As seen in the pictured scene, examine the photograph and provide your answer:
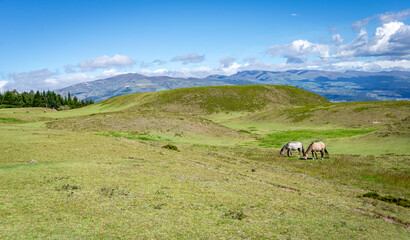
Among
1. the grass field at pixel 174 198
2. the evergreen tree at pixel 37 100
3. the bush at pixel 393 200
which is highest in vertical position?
the evergreen tree at pixel 37 100

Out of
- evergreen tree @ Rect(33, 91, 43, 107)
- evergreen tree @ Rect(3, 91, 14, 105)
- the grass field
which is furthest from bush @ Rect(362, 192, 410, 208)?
evergreen tree @ Rect(33, 91, 43, 107)

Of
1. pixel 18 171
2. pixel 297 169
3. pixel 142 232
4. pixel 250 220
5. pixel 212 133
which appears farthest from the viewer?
pixel 212 133

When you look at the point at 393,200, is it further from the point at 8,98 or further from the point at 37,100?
the point at 37,100

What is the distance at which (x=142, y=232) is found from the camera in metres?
10.1

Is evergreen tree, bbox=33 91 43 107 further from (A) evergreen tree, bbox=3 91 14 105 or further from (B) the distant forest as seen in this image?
(A) evergreen tree, bbox=3 91 14 105

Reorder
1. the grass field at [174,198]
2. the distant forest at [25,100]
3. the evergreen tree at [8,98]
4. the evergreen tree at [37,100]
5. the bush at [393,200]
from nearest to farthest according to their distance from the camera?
the grass field at [174,198] → the bush at [393,200] → the evergreen tree at [8,98] → the distant forest at [25,100] → the evergreen tree at [37,100]

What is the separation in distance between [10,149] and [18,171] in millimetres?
10105

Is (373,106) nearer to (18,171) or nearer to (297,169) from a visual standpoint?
(297,169)

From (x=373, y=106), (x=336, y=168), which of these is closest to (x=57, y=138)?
(x=336, y=168)

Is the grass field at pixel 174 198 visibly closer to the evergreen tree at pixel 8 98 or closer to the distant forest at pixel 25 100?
the evergreen tree at pixel 8 98

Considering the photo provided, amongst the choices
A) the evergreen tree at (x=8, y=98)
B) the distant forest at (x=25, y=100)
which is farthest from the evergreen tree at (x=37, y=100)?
the evergreen tree at (x=8, y=98)

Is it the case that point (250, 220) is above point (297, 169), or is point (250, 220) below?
above

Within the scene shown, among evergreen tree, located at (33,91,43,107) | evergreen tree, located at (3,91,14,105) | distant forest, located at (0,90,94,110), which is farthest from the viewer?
evergreen tree, located at (33,91,43,107)

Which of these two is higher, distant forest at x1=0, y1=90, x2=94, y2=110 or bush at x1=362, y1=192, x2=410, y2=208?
distant forest at x1=0, y1=90, x2=94, y2=110
